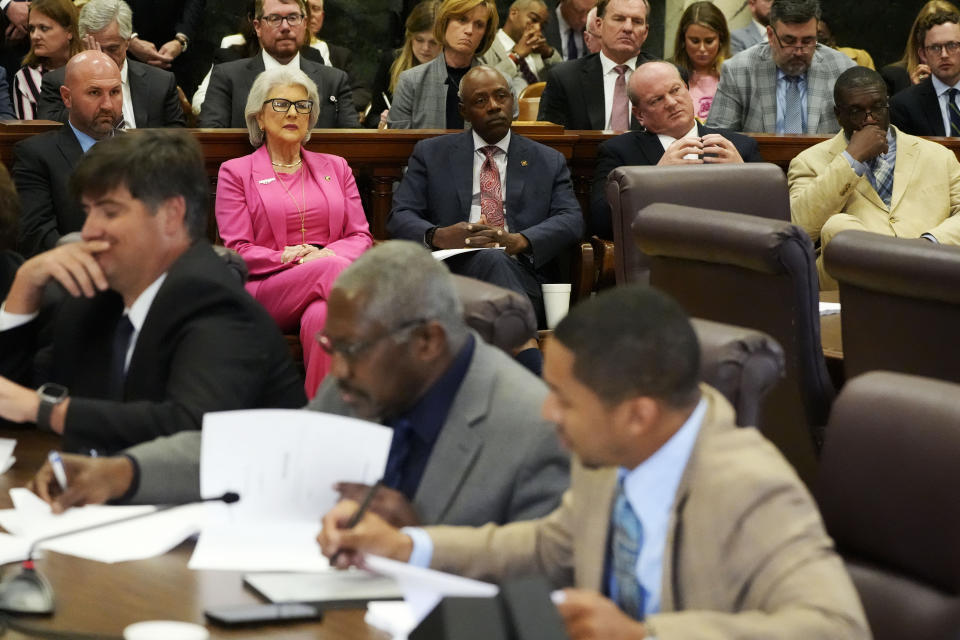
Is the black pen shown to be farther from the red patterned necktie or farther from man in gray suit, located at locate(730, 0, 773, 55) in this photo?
man in gray suit, located at locate(730, 0, 773, 55)

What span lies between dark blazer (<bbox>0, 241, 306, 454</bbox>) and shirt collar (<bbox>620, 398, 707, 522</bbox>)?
0.94m

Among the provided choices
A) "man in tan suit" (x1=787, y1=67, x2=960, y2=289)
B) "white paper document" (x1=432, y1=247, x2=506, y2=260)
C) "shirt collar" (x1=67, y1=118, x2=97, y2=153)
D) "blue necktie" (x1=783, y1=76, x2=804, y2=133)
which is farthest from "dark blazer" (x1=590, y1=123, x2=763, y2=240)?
"shirt collar" (x1=67, y1=118, x2=97, y2=153)

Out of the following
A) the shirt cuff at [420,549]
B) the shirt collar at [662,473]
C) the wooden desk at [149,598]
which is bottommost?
the wooden desk at [149,598]

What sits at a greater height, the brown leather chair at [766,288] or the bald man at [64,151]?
the bald man at [64,151]

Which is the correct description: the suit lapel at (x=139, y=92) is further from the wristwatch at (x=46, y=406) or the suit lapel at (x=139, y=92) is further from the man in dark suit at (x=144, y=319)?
the wristwatch at (x=46, y=406)

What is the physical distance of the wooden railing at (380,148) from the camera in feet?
18.0

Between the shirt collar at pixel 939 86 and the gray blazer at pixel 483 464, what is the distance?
5.73 meters

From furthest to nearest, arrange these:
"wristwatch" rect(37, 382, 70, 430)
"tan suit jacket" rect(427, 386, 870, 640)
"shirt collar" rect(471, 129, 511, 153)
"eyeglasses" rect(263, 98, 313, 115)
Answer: "shirt collar" rect(471, 129, 511, 153), "eyeglasses" rect(263, 98, 313, 115), "wristwatch" rect(37, 382, 70, 430), "tan suit jacket" rect(427, 386, 870, 640)

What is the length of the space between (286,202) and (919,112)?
366cm

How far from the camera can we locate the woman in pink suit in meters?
5.08

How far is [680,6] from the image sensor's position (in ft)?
33.0

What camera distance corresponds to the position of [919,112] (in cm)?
718

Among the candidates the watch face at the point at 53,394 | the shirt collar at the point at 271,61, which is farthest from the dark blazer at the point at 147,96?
the watch face at the point at 53,394

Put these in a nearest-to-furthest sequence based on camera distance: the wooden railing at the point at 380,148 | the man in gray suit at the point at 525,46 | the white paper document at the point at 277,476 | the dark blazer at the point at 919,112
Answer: the white paper document at the point at 277,476
the wooden railing at the point at 380,148
the dark blazer at the point at 919,112
the man in gray suit at the point at 525,46
